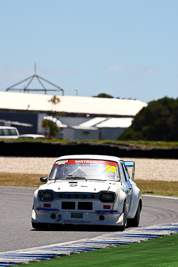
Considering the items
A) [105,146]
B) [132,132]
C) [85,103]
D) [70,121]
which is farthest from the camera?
A: [85,103]

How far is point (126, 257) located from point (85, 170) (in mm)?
4569

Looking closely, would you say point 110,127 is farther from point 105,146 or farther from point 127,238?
point 127,238

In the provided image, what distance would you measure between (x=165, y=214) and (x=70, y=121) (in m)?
102

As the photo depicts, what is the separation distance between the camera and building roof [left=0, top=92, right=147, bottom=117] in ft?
394

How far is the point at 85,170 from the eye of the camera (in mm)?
12352

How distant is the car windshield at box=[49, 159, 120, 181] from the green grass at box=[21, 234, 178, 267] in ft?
9.54

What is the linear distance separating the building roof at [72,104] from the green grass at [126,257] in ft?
356

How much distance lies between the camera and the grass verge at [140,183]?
24.1 metres

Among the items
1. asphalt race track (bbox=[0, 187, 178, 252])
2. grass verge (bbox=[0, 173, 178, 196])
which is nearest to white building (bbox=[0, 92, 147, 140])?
grass verge (bbox=[0, 173, 178, 196])

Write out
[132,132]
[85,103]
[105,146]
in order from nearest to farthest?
1. [105,146]
2. [132,132]
3. [85,103]

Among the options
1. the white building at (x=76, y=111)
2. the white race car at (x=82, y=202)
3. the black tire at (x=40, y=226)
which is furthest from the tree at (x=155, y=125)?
the black tire at (x=40, y=226)

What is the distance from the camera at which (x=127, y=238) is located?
1016 cm

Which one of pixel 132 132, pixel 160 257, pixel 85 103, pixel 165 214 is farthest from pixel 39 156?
pixel 85 103

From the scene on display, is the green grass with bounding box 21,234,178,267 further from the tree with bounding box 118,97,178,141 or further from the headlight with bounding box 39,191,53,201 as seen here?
the tree with bounding box 118,97,178,141
